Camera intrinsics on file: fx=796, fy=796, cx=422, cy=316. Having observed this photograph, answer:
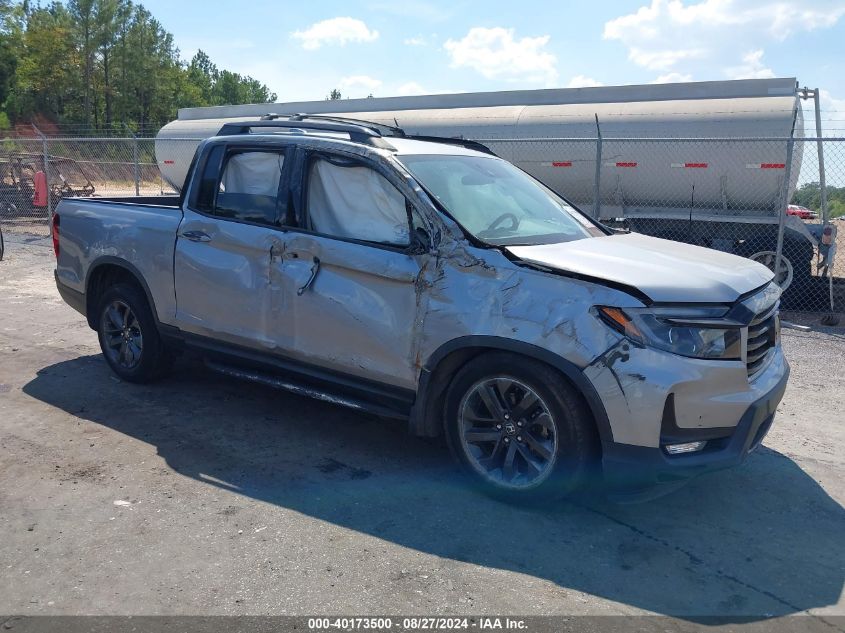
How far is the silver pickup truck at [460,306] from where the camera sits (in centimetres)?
381

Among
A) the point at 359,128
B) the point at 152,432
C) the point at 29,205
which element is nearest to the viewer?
the point at 359,128

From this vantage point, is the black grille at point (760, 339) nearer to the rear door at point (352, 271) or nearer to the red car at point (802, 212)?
the rear door at point (352, 271)

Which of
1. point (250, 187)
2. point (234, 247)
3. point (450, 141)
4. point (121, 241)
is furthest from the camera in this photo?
point (121, 241)

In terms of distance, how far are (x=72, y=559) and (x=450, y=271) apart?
2320mm

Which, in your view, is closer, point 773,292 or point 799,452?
point 773,292

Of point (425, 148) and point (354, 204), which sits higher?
point (425, 148)

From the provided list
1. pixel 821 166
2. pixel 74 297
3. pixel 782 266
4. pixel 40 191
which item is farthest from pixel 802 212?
pixel 40 191

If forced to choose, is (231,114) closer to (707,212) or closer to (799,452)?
(707,212)

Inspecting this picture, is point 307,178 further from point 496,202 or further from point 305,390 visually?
point 305,390

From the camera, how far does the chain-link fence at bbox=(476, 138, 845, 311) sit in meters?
11.4

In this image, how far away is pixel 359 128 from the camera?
16.4 ft

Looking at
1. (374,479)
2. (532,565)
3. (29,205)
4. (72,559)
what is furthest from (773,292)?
(29,205)

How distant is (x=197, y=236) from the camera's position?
5.55 m

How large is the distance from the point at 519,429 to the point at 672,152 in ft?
30.0
